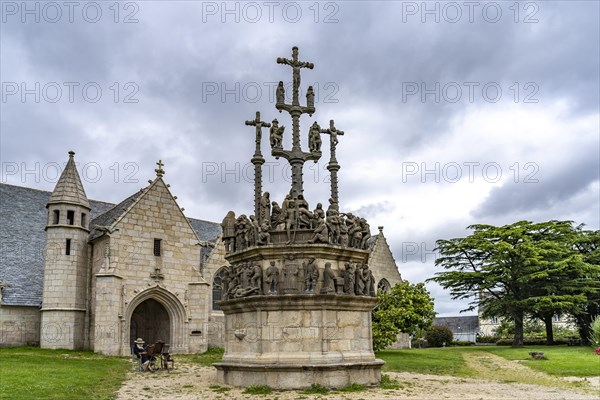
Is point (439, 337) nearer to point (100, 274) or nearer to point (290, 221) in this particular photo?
point (100, 274)

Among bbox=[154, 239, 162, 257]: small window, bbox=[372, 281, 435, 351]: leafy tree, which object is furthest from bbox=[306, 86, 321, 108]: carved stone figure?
bbox=[154, 239, 162, 257]: small window

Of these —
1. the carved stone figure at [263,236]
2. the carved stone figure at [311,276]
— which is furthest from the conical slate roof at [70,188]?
the carved stone figure at [311,276]

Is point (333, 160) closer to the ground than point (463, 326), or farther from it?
farther from it

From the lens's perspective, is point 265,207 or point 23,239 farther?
point 23,239

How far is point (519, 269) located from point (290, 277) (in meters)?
27.4

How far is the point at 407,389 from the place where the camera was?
14.3 meters

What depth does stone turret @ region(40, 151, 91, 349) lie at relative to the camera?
27.6 metres

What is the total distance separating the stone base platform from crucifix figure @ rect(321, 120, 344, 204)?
497 cm

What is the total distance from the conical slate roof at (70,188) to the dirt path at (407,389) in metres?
13.1

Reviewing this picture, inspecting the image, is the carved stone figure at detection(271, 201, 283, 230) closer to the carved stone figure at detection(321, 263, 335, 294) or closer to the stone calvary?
the stone calvary

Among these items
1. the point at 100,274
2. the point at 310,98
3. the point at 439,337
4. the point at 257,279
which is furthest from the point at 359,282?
the point at 439,337

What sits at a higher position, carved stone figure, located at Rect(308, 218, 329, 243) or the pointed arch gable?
carved stone figure, located at Rect(308, 218, 329, 243)

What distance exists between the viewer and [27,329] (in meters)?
28.1

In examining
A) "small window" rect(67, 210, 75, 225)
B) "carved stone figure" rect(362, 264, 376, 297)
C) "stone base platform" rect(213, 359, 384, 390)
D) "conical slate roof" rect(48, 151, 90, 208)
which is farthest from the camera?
"small window" rect(67, 210, 75, 225)
